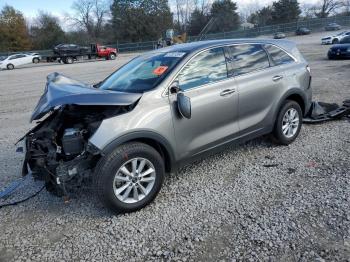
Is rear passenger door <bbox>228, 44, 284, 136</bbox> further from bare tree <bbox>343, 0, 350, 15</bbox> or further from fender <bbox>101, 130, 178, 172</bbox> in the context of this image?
bare tree <bbox>343, 0, 350, 15</bbox>

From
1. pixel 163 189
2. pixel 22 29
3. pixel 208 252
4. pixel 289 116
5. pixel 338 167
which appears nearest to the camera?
pixel 208 252

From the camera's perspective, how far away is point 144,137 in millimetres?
3812

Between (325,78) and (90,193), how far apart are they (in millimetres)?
10427

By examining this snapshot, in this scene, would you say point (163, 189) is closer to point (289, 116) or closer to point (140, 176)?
point (140, 176)

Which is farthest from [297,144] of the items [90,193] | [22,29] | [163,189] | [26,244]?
[22,29]

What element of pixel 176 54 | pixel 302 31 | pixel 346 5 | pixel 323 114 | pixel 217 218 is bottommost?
pixel 217 218

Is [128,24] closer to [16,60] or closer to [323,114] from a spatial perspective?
[16,60]

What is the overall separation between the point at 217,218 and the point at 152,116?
4.23 feet

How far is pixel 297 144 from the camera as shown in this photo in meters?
5.66

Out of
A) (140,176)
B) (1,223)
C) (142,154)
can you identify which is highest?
(142,154)

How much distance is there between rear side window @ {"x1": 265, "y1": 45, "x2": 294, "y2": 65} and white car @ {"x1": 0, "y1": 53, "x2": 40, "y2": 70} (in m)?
36.1

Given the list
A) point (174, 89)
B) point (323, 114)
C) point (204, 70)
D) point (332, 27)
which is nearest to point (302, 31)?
point (332, 27)

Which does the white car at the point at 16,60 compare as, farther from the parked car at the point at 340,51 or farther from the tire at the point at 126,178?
the tire at the point at 126,178

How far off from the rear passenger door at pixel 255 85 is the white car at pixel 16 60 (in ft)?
119
